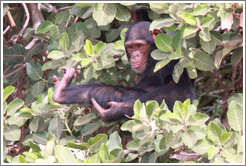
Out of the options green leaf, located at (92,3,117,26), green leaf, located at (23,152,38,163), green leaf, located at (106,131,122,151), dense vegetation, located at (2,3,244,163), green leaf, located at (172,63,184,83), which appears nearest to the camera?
dense vegetation, located at (2,3,244,163)

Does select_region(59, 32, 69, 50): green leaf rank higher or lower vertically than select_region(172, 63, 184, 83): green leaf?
higher

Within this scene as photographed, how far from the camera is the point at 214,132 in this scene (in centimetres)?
267

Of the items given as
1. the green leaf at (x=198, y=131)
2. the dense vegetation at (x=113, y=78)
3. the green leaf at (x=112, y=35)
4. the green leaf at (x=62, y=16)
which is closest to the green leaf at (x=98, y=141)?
the dense vegetation at (x=113, y=78)

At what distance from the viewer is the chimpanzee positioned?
3.56 meters

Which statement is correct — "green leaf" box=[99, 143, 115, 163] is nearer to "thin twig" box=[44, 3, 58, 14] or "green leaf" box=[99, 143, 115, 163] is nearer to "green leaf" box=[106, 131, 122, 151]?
"green leaf" box=[106, 131, 122, 151]

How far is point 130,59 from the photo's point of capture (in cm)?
370

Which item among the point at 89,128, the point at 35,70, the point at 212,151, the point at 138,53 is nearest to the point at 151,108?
the point at 212,151

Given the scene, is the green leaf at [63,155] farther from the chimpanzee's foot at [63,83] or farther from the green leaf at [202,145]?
the chimpanzee's foot at [63,83]

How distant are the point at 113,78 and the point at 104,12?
1.75ft

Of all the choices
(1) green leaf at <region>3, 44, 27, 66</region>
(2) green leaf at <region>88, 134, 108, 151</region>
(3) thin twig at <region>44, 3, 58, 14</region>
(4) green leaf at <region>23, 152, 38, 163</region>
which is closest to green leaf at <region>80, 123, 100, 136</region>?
(2) green leaf at <region>88, 134, 108, 151</region>

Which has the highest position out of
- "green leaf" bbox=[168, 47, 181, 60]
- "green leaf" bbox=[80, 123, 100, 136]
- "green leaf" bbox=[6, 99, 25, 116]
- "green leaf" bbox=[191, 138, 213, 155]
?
"green leaf" bbox=[168, 47, 181, 60]

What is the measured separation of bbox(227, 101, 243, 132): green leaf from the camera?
2678 mm

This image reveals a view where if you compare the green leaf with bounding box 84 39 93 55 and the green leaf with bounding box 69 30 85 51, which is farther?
the green leaf with bounding box 69 30 85 51

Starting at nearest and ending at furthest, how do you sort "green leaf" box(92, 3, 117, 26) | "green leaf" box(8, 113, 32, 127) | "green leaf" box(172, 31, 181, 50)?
"green leaf" box(172, 31, 181, 50), "green leaf" box(8, 113, 32, 127), "green leaf" box(92, 3, 117, 26)
